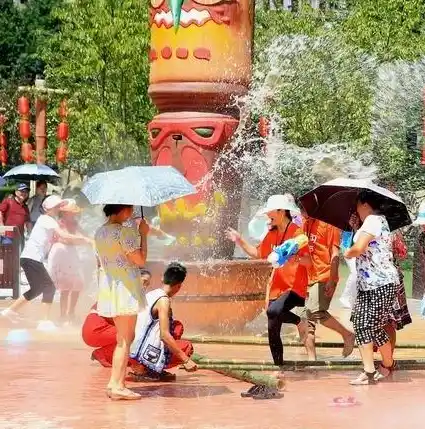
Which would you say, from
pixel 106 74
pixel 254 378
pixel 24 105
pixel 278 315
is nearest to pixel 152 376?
pixel 254 378

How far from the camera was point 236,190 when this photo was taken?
14617mm

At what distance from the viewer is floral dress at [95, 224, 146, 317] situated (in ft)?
29.4

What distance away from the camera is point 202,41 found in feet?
46.9

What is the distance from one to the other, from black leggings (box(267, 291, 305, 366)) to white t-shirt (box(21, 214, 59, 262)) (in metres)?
4.98

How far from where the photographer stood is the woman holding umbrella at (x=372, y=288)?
383 inches

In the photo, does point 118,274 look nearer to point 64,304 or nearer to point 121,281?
point 121,281

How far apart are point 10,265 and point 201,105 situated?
16.6 ft

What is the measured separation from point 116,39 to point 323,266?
25.6m

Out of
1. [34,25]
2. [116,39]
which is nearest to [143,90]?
[116,39]

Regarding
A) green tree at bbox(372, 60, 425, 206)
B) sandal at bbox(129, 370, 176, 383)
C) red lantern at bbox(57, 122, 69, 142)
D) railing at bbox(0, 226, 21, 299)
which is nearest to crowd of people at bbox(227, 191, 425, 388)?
sandal at bbox(129, 370, 176, 383)

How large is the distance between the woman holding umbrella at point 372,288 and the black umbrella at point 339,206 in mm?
331

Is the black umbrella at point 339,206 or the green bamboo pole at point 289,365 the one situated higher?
the black umbrella at point 339,206

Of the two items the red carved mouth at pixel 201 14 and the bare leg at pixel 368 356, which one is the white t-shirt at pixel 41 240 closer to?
the red carved mouth at pixel 201 14

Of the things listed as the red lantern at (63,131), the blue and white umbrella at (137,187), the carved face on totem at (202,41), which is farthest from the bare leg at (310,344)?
the red lantern at (63,131)
